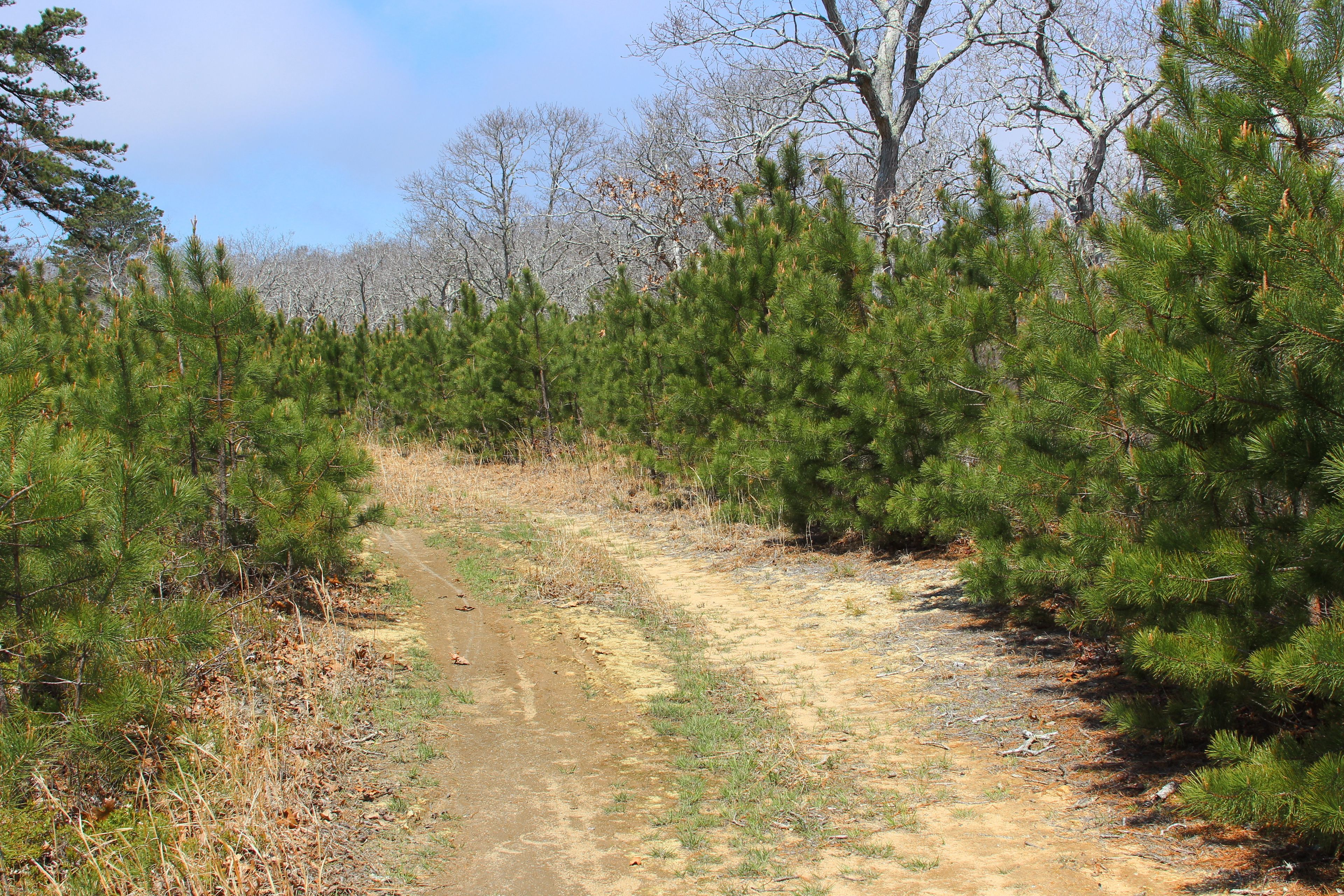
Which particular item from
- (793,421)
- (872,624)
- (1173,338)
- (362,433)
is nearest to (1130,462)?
(1173,338)

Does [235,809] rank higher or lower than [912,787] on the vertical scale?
higher

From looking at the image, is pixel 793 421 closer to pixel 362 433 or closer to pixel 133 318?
pixel 133 318

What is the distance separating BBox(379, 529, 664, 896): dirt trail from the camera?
3617 mm

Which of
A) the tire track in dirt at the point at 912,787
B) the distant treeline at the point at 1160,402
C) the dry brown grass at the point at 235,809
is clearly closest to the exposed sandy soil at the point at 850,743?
the tire track in dirt at the point at 912,787

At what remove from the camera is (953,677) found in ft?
18.8

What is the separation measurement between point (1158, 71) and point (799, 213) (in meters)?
6.86

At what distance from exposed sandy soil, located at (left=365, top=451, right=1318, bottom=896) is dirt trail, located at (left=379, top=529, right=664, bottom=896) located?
14 mm

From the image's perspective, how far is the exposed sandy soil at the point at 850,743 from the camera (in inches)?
138

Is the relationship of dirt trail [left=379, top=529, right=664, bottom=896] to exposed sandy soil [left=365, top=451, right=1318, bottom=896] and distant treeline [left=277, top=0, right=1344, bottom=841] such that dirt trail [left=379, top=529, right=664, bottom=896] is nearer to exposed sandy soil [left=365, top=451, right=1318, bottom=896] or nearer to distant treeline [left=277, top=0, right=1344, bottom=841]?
exposed sandy soil [left=365, top=451, right=1318, bottom=896]

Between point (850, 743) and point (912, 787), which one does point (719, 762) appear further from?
point (912, 787)

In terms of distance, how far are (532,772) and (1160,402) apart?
3359mm

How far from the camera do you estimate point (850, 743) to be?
4863mm

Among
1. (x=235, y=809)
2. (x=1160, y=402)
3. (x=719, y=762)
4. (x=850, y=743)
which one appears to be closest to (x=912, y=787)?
(x=850, y=743)

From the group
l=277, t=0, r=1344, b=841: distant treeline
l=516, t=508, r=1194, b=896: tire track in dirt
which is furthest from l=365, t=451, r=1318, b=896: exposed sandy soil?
l=277, t=0, r=1344, b=841: distant treeline
